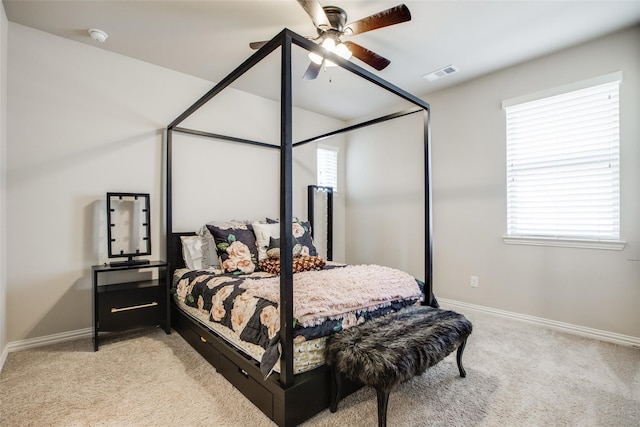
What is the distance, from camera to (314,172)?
4.52 metres

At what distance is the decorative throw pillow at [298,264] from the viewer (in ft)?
8.92

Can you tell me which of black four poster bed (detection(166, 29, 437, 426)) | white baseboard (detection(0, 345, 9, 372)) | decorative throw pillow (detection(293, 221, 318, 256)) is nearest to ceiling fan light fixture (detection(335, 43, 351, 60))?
black four poster bed (detection(166, 29, 437, 426))

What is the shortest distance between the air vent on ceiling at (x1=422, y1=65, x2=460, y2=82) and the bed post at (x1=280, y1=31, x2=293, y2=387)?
2332mm

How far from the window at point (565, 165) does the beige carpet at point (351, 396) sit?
1.06 metres

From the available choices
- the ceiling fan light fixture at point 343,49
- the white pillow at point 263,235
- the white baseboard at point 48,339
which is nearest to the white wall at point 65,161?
the white baseboard at point 48,339

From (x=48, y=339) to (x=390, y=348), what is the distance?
2833 millimetres

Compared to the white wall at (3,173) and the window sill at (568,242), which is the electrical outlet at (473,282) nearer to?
the window sill at (568,242)

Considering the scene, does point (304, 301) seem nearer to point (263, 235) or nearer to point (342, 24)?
Result: point (263, 235)

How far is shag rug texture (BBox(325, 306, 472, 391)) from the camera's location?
4.67 feet

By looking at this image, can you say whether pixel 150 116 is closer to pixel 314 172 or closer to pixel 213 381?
pixel 314 172

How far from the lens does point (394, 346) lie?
155cm

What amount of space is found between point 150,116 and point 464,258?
12.3 ft

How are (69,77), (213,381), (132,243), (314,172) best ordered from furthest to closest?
(314,172), (132,243), (69,77), (213,381)

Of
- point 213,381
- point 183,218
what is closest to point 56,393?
point 213,381
